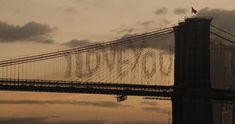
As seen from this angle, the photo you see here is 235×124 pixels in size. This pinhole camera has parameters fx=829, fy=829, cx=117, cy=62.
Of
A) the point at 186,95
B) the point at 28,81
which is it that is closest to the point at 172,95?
the point at 186,95

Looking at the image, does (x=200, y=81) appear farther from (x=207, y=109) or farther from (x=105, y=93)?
(x=105, y=93)

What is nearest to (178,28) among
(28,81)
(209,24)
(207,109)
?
(209,24)

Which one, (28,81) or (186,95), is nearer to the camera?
(28,81)

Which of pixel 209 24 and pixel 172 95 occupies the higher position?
pixel 209 24

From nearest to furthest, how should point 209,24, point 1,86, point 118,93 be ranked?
point 1,86 < point 118,93 < point 209,24

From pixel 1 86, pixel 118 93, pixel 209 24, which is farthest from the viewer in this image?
pixel 209 24

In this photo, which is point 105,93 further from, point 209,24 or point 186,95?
point 209,24
